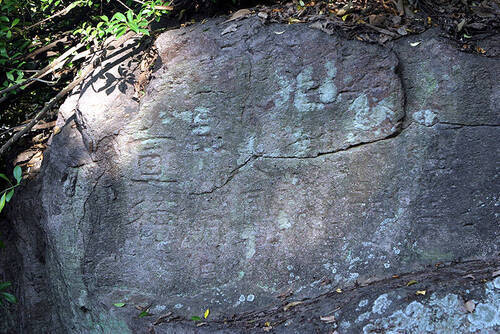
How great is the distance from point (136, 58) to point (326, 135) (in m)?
1.55

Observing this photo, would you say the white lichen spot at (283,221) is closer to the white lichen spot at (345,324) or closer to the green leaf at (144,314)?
the white lichen spot at (345,324)

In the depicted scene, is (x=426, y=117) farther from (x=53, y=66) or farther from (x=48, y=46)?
(x=48, y=46)

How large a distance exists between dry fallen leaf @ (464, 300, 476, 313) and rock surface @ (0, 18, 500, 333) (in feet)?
0.65

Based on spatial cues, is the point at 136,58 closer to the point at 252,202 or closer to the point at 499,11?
the point at 252,202

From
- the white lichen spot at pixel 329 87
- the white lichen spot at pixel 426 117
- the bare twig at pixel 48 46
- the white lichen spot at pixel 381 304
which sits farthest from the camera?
the bare twig at pixel 48 46

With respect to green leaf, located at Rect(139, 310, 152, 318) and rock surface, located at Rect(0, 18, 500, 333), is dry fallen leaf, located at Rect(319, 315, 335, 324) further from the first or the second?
green leaf, located at Rect(139, 310, 152, 318)

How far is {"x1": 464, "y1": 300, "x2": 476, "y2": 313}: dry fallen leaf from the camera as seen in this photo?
1.93 meters

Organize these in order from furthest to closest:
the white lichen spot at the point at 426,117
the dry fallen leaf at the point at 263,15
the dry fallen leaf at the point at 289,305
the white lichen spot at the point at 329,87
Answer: the dry fallen leaf at the point at 263,15 → the white lichen spot at the point at 329,87 → the white lichen spot at the point at 426,117 → the dry fallen leaf at the point at 289,305

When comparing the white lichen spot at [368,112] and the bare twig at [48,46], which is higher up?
the bare twig at [48,46]

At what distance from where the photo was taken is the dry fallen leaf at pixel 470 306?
1.93 meters

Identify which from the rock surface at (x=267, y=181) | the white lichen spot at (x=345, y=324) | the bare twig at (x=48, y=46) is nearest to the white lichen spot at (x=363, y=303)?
the rock surface at (x=267, y=181)

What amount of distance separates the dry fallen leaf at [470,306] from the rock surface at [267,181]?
0.20 m

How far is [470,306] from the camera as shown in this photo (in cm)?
194

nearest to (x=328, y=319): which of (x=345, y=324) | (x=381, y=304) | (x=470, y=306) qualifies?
(x=345, y=324)
